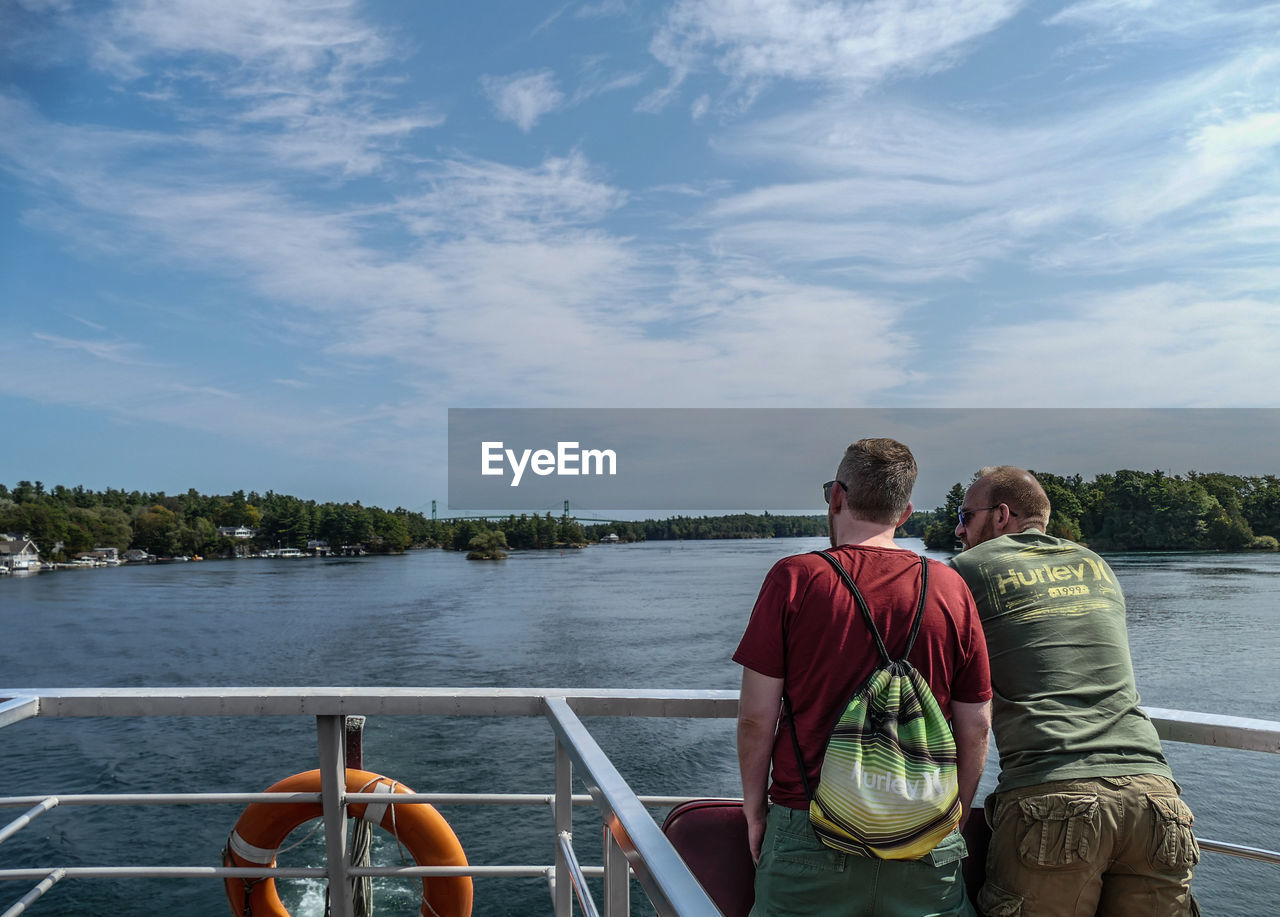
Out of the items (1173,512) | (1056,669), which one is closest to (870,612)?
(1056,669)

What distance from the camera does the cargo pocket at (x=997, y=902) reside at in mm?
1437

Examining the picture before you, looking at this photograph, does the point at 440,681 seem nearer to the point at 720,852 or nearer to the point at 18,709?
the point at 18,709

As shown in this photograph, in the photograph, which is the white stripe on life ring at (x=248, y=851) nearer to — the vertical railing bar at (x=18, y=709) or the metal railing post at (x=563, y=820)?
the vertical railing bar at (x=18, y=709)

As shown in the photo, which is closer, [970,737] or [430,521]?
[970,737]

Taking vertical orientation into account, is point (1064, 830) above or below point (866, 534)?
below

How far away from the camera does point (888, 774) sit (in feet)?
3.94

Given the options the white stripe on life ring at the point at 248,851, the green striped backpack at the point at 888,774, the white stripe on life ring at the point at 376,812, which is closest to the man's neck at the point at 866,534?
the green striped backpack at the point at 888,774

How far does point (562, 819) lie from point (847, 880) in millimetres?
734

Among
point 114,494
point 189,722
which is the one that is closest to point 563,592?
point 189,722

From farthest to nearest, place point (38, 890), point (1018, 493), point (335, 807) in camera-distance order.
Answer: point (38, 890) < point (335, 807) < point (1018, 493)

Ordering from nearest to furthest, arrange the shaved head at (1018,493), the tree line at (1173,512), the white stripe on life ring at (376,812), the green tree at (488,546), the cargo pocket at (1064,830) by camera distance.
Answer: the cargo pocket at (1064,830) → the shaved head at (1018,493) → the white stripe on life ring at (376,812) → the tree line at (1173,512) → the green tree at (488,546)

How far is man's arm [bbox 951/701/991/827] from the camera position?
1318mm

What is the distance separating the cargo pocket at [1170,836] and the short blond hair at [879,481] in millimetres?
630

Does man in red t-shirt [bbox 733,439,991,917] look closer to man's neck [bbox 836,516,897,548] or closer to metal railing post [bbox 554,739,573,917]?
man's neck [bbox 836,516,897,548]
